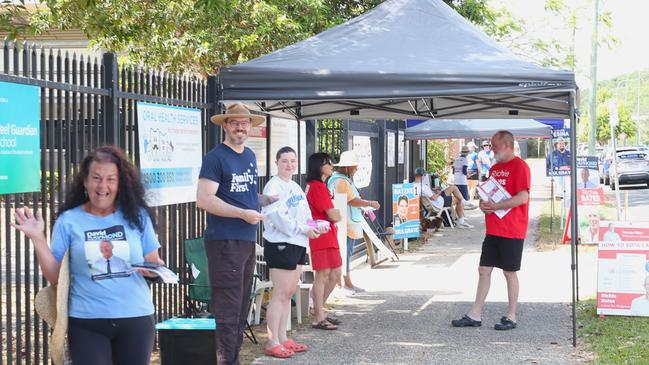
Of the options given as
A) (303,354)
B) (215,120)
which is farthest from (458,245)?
(215,120)

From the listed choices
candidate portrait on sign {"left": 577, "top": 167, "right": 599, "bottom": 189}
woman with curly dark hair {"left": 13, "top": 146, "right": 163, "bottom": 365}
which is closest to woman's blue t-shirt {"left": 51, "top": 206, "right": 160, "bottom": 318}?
woman with curly dark hair {"left": 13, "top": 146, "right": 163, "bottom": 365}

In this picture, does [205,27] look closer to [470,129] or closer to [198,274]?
[470,129]

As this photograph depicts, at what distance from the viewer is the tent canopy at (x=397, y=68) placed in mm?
8047

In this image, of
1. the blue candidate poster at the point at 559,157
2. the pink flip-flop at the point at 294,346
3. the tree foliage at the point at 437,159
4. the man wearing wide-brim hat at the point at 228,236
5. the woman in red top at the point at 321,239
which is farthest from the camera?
the tree foliage at the point at 437,159

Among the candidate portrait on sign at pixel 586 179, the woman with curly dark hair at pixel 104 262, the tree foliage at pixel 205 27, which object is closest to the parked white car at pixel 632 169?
the candidate portrait on sign at pixel 586 179

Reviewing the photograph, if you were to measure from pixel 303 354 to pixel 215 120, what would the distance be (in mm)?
2279

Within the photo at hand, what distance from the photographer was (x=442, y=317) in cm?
973

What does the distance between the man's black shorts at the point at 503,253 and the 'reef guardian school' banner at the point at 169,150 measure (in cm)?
291

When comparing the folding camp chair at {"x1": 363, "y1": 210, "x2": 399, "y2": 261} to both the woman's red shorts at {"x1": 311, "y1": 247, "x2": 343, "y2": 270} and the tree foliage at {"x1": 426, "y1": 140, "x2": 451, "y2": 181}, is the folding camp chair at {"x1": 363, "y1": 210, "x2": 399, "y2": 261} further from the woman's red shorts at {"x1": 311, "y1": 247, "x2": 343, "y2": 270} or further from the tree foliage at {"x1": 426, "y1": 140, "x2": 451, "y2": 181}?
the tree foliage at {"x1": 426, "y1": 140, "x2": 451, "y2": 181}

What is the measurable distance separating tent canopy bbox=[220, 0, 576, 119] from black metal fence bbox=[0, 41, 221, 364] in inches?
32.1

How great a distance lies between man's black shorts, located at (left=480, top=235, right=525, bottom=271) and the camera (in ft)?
29.1

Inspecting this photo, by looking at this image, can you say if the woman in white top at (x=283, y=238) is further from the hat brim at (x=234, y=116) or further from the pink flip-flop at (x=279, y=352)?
the hat brim at (x=234, y=116)

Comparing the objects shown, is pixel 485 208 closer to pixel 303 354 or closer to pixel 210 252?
pixel 303 354

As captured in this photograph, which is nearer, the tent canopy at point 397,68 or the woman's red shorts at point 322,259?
the tent canopy at point 397,68
